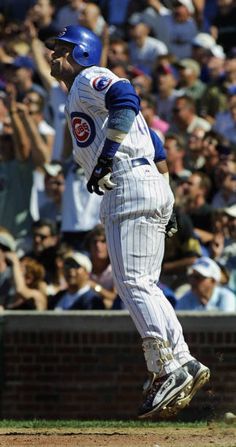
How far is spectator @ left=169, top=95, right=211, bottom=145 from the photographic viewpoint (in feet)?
43.8

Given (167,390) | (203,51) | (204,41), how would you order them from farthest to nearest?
(204,41), (203,51), (167,390)

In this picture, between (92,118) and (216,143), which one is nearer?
(92,118)

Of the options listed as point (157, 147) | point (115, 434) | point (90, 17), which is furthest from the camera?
point (90, 17)

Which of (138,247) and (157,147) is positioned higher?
(157,147)

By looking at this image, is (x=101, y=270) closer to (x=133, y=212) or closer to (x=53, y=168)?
(x=53, y=168)

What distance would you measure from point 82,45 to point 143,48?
8.24 metres

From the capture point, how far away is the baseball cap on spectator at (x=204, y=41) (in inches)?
588

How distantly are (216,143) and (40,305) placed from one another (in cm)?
260

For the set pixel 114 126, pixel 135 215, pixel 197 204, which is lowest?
pixel 197 204

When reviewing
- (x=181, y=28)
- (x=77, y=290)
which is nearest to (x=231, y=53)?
(x=181, y=28)

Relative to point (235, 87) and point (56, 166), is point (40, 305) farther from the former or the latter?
point (235, 87)

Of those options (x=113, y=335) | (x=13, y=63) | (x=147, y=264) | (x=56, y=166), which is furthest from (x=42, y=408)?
(x=13, y=63)

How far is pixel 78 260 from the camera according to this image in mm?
11086

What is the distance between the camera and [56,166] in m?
13.1
